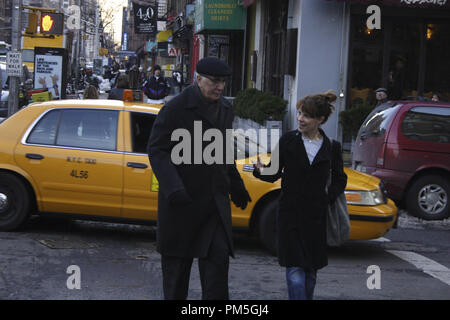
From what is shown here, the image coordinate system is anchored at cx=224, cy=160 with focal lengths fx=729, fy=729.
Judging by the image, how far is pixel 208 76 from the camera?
15.1 feet

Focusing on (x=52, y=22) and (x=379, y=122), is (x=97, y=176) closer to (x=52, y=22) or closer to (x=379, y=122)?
(x=379, y=122)

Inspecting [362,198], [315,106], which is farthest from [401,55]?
[315,106]

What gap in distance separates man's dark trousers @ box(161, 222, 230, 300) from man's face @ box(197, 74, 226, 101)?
0.81m

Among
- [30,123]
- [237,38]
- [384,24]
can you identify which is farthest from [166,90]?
[30,123]

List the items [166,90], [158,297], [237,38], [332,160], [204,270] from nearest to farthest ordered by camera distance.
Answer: [204,270], [332,160], [158,297], [166,90], [237,38]

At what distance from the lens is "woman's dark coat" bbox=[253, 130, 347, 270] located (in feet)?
16.5

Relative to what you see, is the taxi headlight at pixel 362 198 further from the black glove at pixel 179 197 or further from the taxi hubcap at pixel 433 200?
the black glove at pixel 179 197

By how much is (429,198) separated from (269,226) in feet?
13.3

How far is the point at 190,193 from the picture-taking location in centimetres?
459

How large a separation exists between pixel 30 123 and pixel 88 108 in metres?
0.72

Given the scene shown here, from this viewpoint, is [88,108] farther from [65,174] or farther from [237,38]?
[237,38]

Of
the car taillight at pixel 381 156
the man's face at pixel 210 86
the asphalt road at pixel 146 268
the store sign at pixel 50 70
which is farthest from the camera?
the store sign at pixel 50 70

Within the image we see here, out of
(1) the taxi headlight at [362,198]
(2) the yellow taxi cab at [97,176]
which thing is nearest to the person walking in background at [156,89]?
(2) the yellow taxi cab at [97,176]

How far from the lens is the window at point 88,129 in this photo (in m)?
8.19
